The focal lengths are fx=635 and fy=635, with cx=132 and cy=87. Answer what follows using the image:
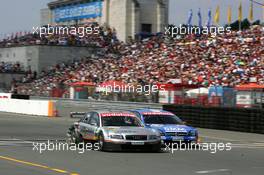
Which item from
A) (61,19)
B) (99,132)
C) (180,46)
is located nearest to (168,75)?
(180,46)

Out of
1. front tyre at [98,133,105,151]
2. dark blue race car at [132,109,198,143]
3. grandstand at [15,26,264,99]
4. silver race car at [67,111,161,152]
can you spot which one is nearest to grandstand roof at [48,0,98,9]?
grandstand at [15,26,264,99]

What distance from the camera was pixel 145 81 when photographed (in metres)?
47.3

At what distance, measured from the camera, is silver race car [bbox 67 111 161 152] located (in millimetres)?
17406

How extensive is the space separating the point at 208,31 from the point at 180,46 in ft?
15.0

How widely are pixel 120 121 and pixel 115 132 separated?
4.19 feet

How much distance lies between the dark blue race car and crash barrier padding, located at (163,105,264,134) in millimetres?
9166

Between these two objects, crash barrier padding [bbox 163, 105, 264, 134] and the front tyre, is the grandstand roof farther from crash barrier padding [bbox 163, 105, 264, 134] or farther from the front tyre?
the front tyre

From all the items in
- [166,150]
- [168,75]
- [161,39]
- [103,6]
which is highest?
[103,6]

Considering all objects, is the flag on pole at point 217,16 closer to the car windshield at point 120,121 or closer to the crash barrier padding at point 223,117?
the crash barrier padding at point 223,117

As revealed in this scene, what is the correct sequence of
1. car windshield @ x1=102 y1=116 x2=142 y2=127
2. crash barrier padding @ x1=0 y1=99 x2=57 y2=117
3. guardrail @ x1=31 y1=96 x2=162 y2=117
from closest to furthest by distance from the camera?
car windshield @ x1=102 y1=116 x2=142 y2=127, guardrail @ x1=31 y1=96 x2=162 y2=117, crash barrier padding @ x1=0 y1=99 x2=57 y2=117

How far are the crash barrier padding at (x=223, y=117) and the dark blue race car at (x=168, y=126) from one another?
9.17 metres

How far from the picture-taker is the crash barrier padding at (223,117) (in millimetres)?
29375

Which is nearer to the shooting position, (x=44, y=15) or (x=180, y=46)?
(x=180, y=46)

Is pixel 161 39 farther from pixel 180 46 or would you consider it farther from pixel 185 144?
pixel 185 144
